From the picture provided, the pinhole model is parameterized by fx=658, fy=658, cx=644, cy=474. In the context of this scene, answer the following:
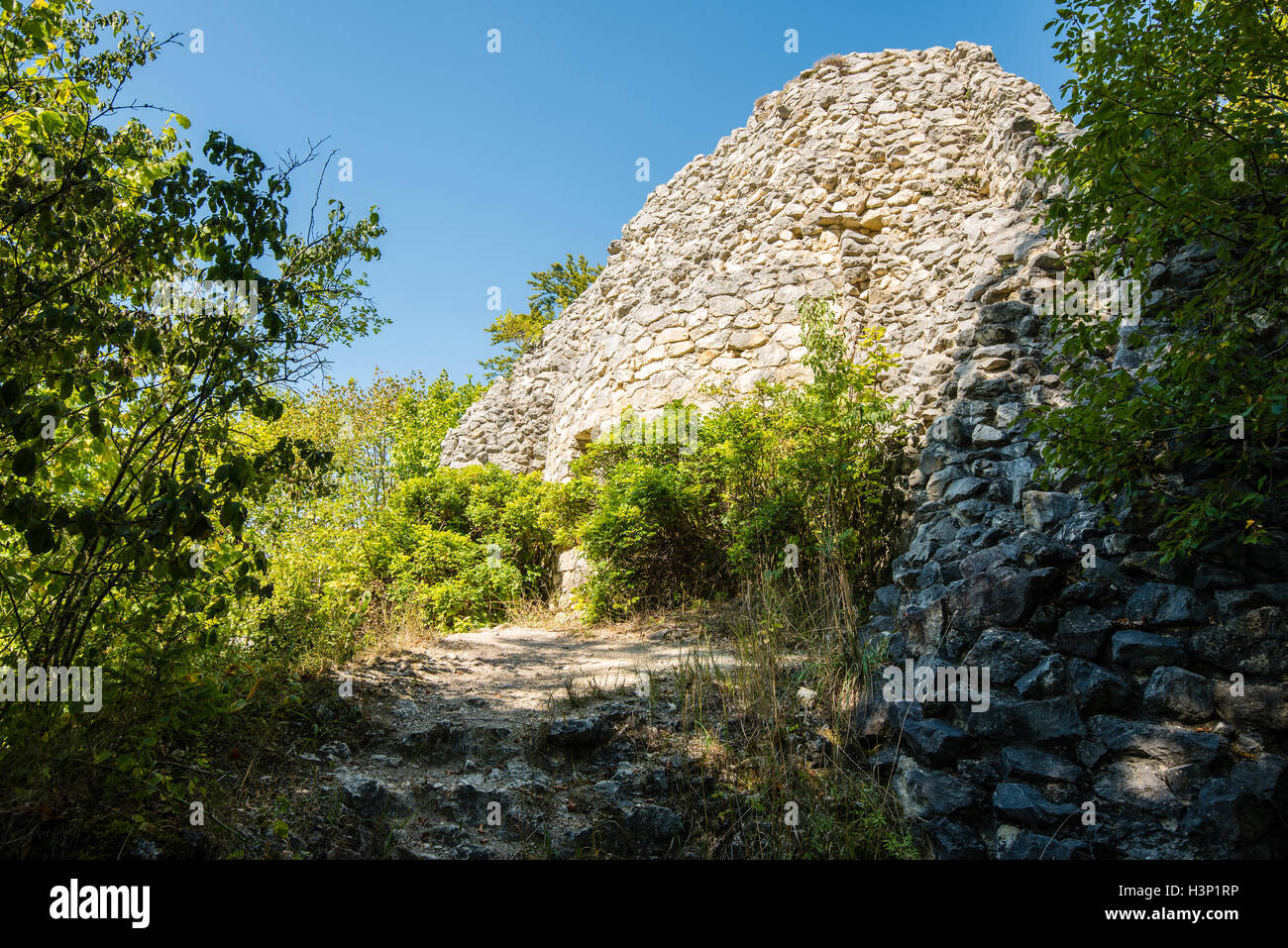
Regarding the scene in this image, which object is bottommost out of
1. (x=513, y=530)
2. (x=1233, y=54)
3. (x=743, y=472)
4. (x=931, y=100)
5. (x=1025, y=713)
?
(x=1025, y=713)

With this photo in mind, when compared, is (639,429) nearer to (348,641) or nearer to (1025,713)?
(348,641)

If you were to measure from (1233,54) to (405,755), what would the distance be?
6.07 metres

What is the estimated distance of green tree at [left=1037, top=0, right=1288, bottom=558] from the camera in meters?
3.30

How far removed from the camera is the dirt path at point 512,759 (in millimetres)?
3479

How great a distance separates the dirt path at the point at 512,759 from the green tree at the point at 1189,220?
3.05m

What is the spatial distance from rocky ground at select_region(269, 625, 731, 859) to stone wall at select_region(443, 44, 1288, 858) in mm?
1453

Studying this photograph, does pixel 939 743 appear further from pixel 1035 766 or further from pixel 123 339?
pixel 123 339

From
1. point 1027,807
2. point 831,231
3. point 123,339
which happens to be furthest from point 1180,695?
point 831,231

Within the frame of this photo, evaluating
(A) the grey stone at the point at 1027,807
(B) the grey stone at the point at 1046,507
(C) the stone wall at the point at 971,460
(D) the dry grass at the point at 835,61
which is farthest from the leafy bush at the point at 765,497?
(D) the dry grass at the point at 835,61

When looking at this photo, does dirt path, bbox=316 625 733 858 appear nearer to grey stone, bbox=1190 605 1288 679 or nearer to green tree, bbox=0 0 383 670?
green tree, bbox=0 0 383 670

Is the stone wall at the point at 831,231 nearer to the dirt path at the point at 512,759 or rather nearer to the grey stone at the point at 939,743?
the grey stone at the point at 939,743

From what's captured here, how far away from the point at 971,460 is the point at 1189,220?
7.88 ft

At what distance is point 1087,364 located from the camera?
5.23 metres
